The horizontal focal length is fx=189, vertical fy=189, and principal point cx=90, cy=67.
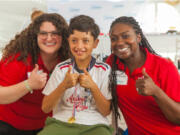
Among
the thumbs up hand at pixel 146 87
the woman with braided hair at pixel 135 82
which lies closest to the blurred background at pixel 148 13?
the woman with braided hair at pixel 135 82

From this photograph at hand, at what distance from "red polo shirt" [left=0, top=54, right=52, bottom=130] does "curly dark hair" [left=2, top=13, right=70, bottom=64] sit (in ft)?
0.16

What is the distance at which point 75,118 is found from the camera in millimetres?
1127

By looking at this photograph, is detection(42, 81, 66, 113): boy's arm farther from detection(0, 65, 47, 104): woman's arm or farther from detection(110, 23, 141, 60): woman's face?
detection(110, 23, 141, 60): woman's face

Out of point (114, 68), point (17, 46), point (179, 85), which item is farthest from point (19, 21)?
point (179, 85)

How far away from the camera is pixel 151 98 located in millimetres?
1180

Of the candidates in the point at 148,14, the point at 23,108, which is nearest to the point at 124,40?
the point at 23,108

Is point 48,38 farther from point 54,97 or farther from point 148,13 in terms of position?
point 148,13

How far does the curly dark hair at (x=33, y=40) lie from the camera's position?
4.52 ft

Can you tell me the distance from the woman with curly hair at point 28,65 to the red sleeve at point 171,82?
0.74 m

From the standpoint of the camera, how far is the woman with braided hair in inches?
44.6

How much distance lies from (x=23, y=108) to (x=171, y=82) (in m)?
1.07

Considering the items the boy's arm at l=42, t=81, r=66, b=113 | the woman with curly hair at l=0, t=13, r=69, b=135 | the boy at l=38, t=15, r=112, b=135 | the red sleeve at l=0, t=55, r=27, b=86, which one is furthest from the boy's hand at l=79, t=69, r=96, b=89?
the red sleeve at l=0, t=55, r=27, b=86

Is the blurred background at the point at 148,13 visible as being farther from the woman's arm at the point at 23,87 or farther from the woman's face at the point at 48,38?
the woman's arm at the point at 23,87

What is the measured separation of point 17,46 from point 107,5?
14.6 ft
